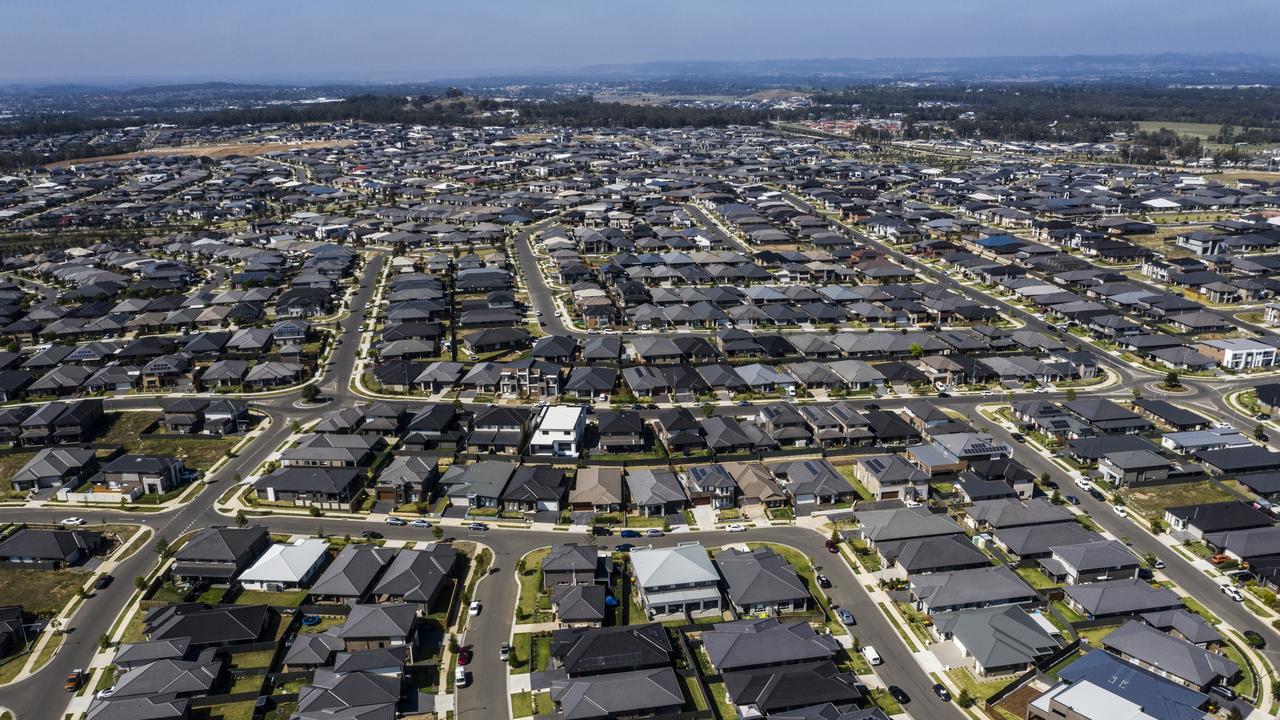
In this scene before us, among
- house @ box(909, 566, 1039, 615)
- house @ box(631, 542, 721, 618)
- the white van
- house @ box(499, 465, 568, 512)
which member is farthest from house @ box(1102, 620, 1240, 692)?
house @ box(499, 465, 568, 512)

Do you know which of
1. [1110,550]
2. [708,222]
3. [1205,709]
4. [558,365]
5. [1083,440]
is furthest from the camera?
[708,222]

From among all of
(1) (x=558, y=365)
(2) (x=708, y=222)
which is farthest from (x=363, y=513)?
(2) (x=708, y=222)

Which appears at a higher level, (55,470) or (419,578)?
(55,470)

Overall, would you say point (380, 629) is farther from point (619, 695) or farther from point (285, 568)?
point (619, 695)

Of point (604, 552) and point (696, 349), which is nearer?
point (604, 552)

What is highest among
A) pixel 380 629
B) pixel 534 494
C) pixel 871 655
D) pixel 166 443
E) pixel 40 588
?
pixel 534 494

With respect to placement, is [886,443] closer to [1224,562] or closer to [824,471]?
[824,471]

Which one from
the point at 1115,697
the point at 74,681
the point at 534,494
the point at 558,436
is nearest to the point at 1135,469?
Answer: the point at 1115,697
